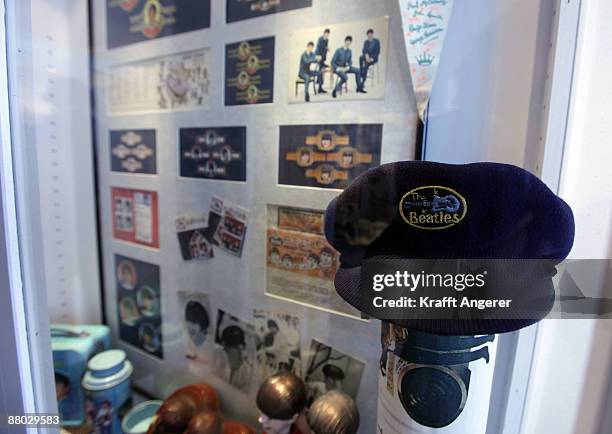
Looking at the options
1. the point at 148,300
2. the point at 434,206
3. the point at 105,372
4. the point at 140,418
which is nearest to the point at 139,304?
the point at 148,300

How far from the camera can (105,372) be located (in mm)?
1018

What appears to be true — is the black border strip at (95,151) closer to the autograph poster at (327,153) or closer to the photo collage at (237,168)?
the photo collage at (237,168)

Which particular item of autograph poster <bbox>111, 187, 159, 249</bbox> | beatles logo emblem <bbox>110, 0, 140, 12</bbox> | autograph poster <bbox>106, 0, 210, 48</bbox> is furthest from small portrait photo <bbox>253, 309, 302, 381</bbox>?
beatles logo emblem <bbox>110, 0, 140, 12</bbox>

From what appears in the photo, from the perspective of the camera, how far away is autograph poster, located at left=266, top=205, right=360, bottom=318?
793 mm

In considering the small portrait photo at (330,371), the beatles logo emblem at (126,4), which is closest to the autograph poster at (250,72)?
the beatles logo emblem at (126,4)

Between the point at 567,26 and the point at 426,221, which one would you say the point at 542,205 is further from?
the point at 567,26

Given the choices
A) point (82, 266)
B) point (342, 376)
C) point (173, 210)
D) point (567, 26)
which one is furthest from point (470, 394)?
point (82, 266)

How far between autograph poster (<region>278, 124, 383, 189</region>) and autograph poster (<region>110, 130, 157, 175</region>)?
1.73 ft

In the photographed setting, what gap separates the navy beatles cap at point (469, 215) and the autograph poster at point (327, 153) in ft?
1.06

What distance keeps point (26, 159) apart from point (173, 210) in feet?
1.46

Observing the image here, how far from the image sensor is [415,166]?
382mm

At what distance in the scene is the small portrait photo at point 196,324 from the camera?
1.04 metres

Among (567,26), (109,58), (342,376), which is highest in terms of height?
(109,58)

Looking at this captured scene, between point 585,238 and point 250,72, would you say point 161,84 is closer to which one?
point 250,72
